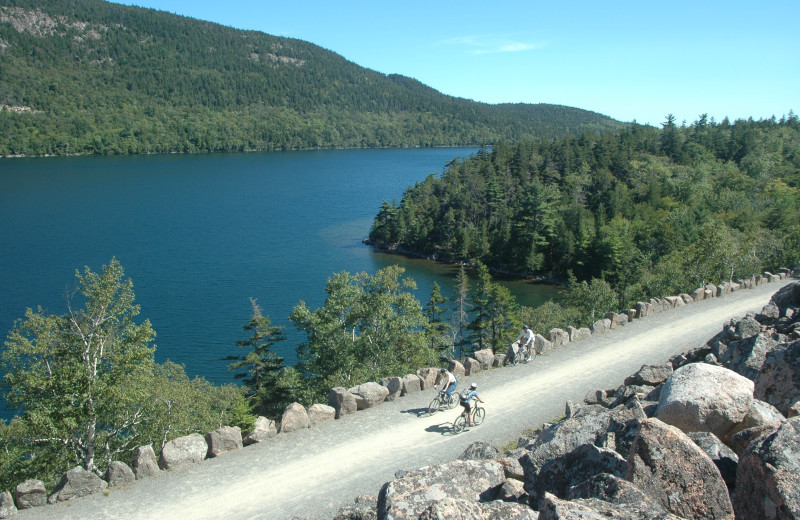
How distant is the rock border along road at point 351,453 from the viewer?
1288cm

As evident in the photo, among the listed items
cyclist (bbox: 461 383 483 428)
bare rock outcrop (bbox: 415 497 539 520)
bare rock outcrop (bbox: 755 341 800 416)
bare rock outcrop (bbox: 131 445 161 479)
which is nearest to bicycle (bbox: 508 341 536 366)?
cyclist (bbox: 461 383 483 428)

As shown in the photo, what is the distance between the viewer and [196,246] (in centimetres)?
9006

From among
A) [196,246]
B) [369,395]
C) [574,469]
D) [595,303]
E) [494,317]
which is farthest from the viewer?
[196,246]

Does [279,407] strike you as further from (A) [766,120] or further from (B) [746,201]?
(A) [766,120]

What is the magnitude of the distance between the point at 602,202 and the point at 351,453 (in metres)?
94.7

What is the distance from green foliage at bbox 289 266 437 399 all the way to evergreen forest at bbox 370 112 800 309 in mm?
36894

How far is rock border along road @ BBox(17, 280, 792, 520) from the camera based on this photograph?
1288 centimetres

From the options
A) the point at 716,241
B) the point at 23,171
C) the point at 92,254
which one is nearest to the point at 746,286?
the point at 716,241

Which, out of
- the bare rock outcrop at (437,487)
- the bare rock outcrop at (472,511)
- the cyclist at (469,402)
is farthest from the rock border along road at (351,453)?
the bare rock outcrop at (472,511)

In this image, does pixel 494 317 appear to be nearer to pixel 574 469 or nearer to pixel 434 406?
pixel 434 406

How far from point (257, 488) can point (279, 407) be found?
26308 mm

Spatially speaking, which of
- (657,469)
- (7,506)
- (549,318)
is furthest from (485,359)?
(549,318)

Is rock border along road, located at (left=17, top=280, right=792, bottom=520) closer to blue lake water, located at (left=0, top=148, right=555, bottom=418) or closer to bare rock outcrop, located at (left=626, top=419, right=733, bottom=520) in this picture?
bare rock outcrop, located at (left=626, top=419, right=733, bottom=520)

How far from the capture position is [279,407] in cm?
3906
